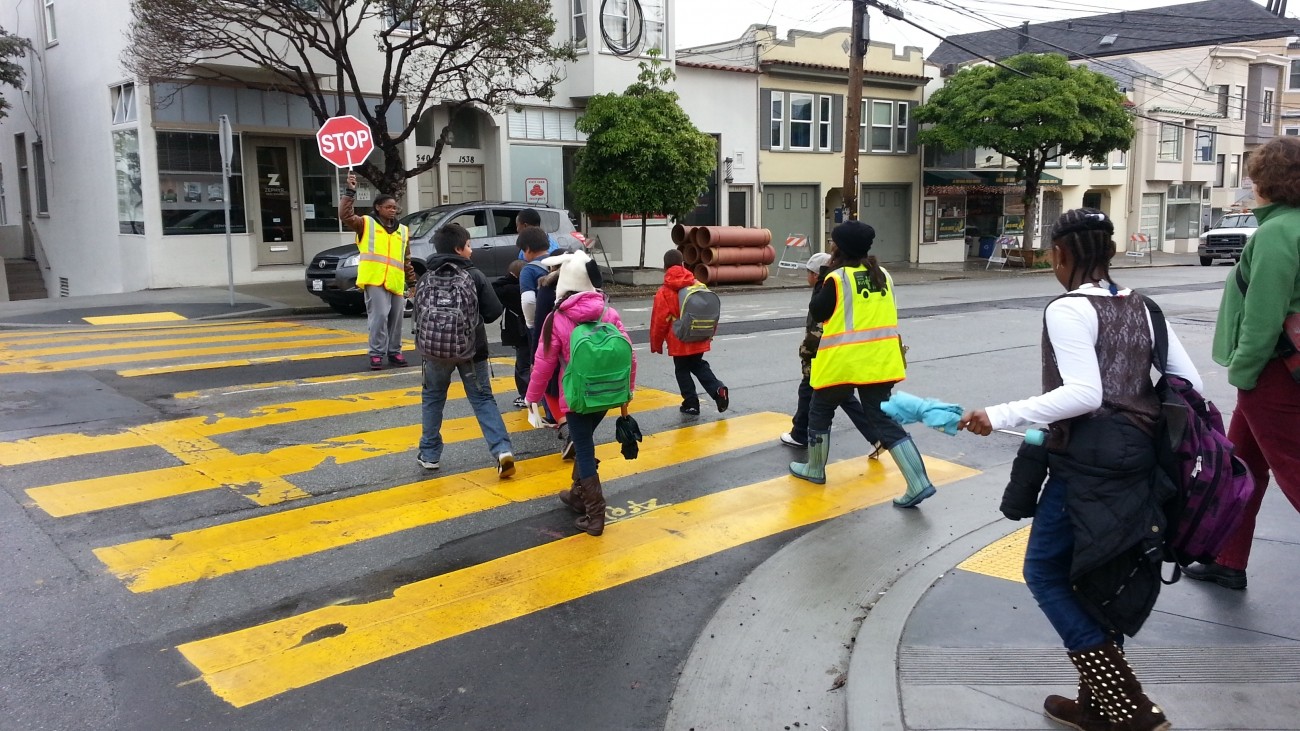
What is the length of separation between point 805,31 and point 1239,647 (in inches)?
1137

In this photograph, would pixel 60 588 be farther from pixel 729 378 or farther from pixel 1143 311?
pixel 729 378

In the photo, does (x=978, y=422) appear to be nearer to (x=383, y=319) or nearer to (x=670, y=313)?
(x=670, y=313)

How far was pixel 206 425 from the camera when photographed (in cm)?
830

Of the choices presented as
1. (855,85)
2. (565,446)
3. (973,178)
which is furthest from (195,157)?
(973,178)

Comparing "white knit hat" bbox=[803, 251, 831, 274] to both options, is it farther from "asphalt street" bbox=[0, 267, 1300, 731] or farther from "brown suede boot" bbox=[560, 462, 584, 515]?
"brown suede boot" bbox=[560, 462, 584, 515]

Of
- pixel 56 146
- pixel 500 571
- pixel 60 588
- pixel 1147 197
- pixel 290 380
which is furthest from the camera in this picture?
pixel 1147 197

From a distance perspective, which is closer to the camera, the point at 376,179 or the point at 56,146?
the point at 376,179

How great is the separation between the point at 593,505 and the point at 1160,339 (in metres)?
3.35

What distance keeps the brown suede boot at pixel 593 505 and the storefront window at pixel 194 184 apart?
16.1 m

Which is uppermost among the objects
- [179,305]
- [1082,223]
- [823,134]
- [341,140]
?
[823,134]

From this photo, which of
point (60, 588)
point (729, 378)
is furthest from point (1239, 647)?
point (729, 378)

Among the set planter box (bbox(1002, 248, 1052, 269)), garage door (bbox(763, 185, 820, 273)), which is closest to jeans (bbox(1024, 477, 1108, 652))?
garage door (bbox(763, 185, 820, 273))

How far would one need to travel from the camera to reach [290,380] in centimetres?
1026

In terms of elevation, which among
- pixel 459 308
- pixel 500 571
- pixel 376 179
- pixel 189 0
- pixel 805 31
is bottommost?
pixel 500 571
